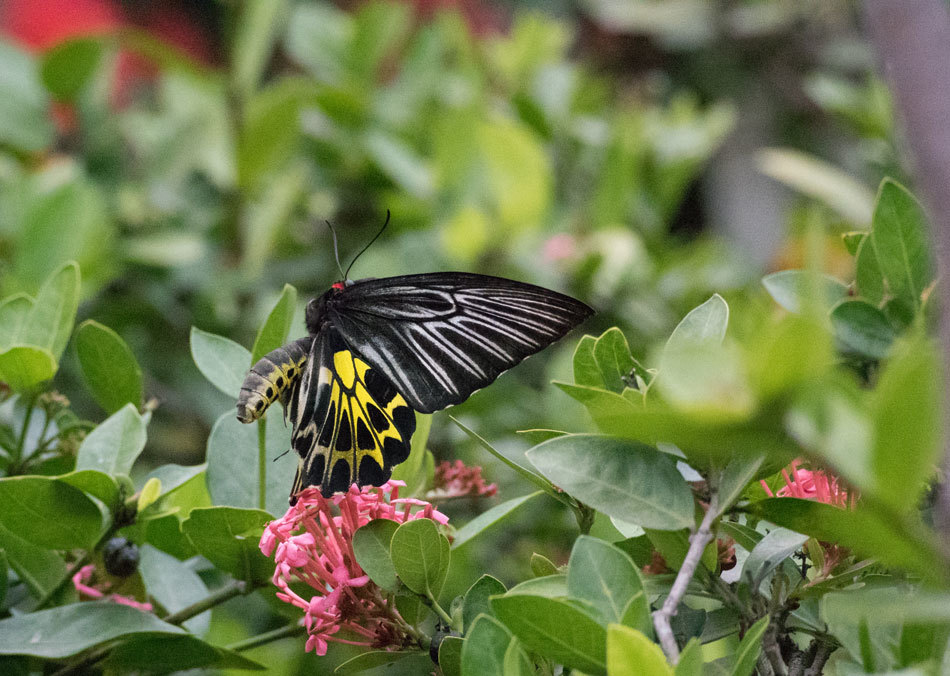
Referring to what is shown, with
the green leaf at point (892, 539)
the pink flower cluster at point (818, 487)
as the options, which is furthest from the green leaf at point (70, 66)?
the green leaf at point (892, 539)

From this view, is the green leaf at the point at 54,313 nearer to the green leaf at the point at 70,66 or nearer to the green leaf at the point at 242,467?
the green leaf at the point at 242,467

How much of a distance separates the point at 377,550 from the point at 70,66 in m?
1.31

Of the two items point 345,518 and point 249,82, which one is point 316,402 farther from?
point 249,82

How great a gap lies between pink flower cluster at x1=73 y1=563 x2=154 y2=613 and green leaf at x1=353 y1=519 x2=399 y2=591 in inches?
7.8

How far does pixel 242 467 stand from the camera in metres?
0.67

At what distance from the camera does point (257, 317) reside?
154cm

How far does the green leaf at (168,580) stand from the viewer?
646 mm

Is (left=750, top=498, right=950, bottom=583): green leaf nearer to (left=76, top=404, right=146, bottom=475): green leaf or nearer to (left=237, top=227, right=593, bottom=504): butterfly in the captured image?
(left=237, top=227, right=593, bottom=504): butterfly

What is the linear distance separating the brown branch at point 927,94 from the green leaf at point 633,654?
130 mm

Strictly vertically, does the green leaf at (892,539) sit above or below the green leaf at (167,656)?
above

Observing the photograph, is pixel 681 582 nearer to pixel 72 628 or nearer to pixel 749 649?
pixel 749 649

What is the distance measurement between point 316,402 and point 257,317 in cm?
88

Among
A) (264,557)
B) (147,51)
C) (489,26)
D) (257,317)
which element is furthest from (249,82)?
(489,26)

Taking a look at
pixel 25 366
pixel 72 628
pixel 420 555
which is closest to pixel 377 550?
pixel 420 555
